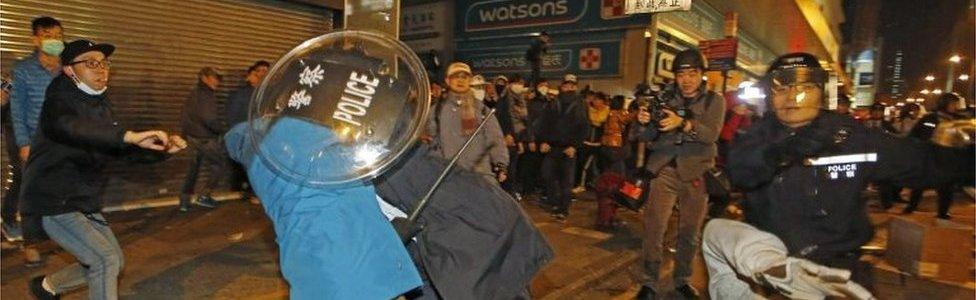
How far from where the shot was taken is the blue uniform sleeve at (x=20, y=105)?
204 inches

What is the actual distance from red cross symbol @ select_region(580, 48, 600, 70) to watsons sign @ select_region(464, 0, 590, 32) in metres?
0.86

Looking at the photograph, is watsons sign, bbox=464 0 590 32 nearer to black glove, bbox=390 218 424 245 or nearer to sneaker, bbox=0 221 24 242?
sneaker, bbox=0 221 24 242

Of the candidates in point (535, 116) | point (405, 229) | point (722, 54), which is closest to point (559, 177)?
point (535, 116)

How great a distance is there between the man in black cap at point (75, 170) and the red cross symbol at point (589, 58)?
1422cm

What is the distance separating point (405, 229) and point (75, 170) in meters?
2.29

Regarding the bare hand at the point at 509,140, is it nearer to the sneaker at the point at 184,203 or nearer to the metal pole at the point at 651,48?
the sneaker at the point at 184,203

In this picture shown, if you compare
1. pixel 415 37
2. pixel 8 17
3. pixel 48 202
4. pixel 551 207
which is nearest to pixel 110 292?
pixel 48 202

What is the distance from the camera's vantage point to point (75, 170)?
11.0 ft

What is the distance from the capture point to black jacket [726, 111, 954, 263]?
2.40 m

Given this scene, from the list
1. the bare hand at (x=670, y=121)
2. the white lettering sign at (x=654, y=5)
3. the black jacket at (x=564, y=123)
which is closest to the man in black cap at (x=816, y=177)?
the bare hand at (x=670, y=121)

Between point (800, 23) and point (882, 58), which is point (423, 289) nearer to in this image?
point (800, 23)

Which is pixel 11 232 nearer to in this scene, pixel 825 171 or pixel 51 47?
pixel 51 47

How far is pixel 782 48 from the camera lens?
34094mm

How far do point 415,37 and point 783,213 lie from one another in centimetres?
1868
